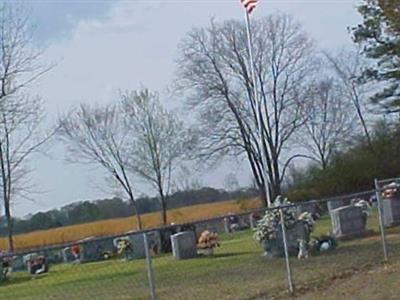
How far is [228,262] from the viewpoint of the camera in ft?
67.1

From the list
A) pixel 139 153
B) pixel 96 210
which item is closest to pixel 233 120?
pixel 139 153

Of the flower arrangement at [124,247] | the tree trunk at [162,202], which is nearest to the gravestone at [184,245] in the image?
the flower arrangement at [124,247]

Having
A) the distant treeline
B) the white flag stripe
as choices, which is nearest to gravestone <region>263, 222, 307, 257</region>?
the white flag stripe

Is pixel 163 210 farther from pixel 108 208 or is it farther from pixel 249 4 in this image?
pixel 249 4

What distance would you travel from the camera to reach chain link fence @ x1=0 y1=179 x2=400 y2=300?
13.1 meters

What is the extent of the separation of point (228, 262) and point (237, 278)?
15.4 feet

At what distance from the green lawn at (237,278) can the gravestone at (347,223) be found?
1.00m

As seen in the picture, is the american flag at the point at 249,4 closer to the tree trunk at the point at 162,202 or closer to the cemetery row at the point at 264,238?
the cemetery row at the point at 264,238

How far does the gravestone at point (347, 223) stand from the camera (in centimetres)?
2297

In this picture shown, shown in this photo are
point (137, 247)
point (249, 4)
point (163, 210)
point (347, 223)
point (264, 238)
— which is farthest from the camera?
point (163, 210)

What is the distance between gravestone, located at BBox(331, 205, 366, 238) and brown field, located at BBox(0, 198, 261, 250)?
14.2 meters

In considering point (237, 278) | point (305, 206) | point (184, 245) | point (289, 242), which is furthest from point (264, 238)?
point (184, 245)

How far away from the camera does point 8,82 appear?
30.0 meters

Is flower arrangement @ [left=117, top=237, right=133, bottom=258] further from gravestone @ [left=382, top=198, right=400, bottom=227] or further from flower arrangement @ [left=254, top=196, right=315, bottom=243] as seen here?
gravestone @ [left=382, top=198, right=400, bottom=227]
